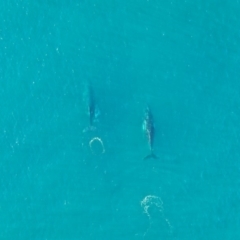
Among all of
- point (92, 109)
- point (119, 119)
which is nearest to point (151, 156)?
point (119, 119)

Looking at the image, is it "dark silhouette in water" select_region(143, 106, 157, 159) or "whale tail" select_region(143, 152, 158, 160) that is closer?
"dark silhouette in water" select_region(143, 106, 157, 159)

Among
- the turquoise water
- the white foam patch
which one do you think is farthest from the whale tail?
the white foam patch

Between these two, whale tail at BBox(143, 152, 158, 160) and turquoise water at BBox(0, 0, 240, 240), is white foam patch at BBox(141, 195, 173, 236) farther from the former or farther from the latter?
whale tail at BBox(143, 152, 158, 160)

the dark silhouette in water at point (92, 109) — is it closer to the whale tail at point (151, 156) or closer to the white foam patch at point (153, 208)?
the whale tail at point (151, 156)

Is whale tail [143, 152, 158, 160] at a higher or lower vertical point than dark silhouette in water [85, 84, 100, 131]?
lower

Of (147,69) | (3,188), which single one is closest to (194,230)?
(147,69)

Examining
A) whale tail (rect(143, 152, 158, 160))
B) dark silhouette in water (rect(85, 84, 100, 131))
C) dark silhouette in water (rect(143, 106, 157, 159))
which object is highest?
dark silhouette in water (rect(85, 84, 100, 131))

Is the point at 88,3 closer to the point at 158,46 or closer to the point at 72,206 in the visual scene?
the point at 158,46

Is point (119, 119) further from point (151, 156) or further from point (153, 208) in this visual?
point (153, 208)
